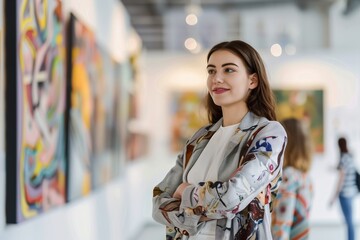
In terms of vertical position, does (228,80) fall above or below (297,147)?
above

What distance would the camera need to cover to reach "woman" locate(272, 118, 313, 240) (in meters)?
3.74

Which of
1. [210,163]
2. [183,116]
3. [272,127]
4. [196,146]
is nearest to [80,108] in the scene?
[196,146]

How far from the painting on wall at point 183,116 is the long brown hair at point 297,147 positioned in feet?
24.5

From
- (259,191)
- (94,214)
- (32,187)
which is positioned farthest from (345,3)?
(259,191)

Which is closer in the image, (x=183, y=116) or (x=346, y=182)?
(x=346, y=182)

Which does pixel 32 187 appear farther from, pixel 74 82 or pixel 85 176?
pixel 85 176

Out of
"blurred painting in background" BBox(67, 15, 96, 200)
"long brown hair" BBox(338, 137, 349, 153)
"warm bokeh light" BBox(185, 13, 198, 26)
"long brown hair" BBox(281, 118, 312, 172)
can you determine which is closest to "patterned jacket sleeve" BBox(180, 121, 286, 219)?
"long brown hair" BBox(281, 118, 312, 172)

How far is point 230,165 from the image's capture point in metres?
2.08

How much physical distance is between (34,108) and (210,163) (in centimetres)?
154

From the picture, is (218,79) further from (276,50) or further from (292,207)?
(276,50)

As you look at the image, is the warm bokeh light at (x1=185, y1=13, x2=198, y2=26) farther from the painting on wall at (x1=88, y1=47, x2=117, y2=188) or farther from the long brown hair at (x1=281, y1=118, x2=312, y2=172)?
the long brown hair at (x1=281, y1=118, x2=312, y2=172)

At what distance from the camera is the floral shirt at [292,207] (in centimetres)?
372

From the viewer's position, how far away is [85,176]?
495 centimetres

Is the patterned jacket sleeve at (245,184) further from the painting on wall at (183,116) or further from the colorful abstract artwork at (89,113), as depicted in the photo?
the painting on wall at (183,116)
